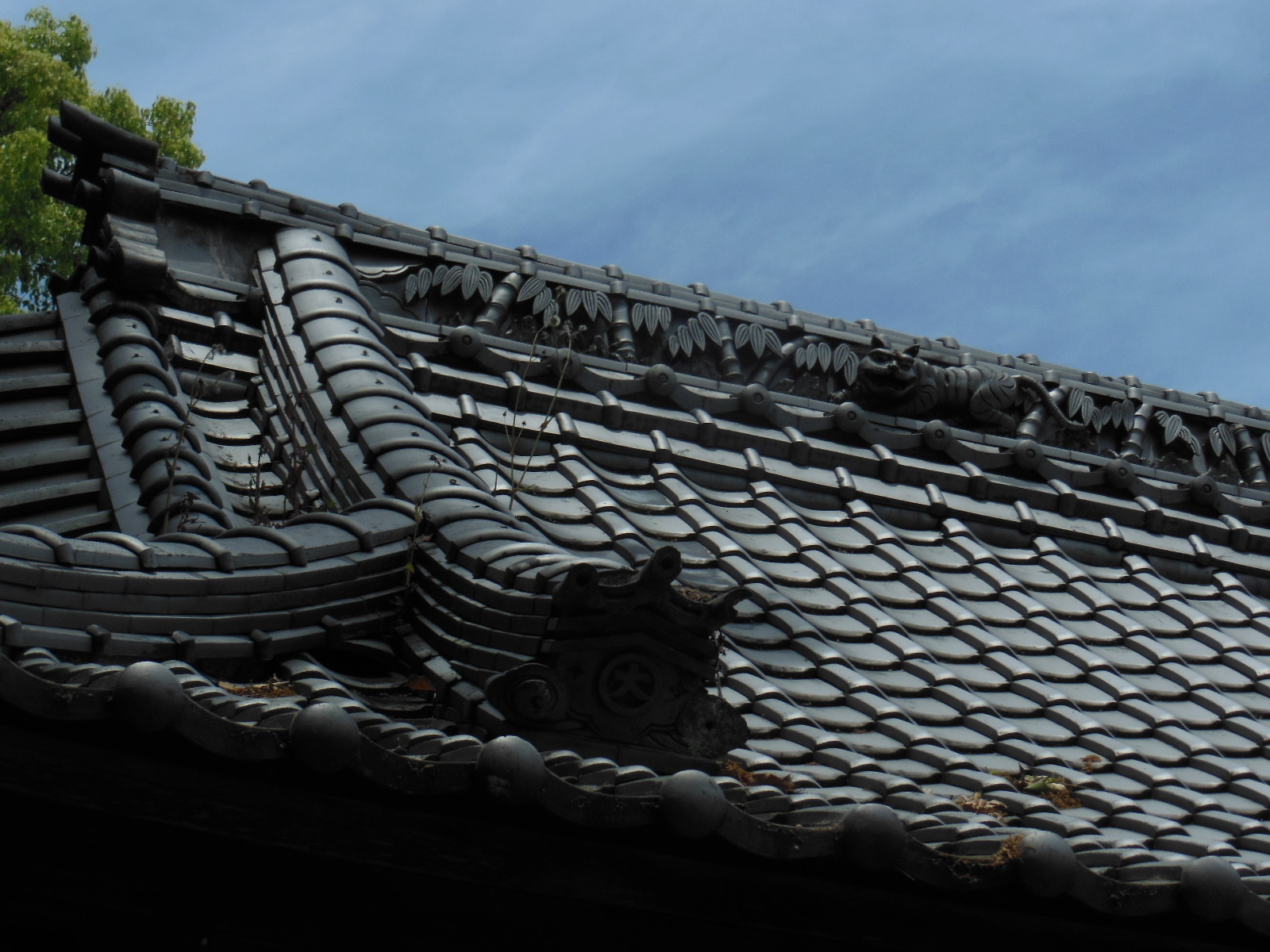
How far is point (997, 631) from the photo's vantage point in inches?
266

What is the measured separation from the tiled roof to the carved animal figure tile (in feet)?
0.09

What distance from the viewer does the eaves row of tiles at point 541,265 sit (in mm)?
7867

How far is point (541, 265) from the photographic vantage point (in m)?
8.44

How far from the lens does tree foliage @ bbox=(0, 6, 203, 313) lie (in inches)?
720

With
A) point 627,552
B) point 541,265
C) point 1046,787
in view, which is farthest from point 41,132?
point 1046,787

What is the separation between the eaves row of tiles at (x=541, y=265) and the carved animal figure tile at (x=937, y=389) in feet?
1.23

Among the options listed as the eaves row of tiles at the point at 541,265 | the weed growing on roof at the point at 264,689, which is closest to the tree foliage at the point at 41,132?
the eaves row of tiles at the point at 541,265

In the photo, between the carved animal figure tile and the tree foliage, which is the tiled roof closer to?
the carved animal figure tile

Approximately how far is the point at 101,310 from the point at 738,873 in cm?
453

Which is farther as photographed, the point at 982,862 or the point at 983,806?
the point at 983,806

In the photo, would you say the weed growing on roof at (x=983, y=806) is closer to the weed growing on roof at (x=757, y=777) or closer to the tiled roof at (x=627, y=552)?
the tiled roof at (x=627, y=552)

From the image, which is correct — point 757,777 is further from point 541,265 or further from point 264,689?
point 541,265

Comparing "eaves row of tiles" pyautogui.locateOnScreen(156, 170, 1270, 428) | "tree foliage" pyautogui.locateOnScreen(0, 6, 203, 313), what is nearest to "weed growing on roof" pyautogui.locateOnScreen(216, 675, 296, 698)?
"eaves row of tiles" pyautogui.locateOnScreen(156, 170, 1270, 428)

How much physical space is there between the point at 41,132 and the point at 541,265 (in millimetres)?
13309
